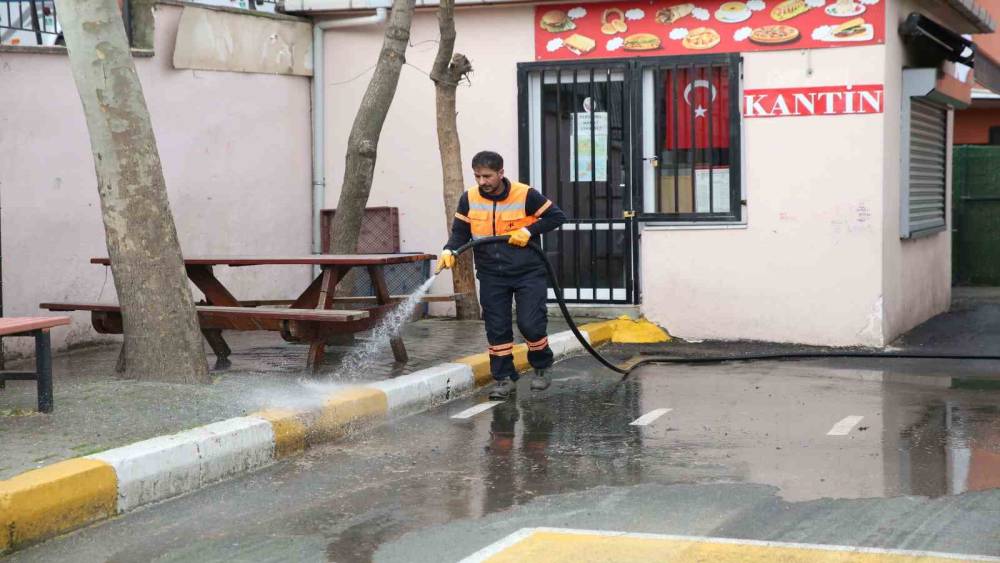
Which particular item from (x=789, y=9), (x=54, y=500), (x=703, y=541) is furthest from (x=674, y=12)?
(x=54, y=500)

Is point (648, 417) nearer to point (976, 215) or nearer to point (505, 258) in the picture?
point (505, 258)

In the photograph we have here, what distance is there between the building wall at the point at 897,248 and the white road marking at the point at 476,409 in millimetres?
4807

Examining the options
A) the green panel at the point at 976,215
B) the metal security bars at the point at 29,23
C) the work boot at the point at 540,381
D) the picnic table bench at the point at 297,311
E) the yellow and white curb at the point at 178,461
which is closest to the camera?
the yellow and white curb at the point at 178,461

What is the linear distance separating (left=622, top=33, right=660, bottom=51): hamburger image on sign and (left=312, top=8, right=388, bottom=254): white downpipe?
2690 millimetres

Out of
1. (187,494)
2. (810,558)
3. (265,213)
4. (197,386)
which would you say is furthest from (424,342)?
(810,558)

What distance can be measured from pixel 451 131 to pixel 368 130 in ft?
5.91

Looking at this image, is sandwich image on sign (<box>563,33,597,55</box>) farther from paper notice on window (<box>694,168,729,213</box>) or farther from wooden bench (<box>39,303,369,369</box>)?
wooden bench (<box>39,303,369,369</box>)

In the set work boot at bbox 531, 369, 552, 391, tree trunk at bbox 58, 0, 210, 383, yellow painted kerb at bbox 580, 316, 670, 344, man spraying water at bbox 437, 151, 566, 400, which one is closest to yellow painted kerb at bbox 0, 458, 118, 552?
tree trunk at bbox 58, 0, 210, 383

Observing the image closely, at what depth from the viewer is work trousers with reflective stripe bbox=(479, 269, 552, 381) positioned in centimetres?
916

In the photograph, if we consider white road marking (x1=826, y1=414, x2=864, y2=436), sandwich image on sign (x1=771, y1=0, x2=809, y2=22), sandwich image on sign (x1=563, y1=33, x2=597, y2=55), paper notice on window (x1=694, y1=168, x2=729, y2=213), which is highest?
sandwich image on sign (x1=771, y1=0, x2=809, y2=22)

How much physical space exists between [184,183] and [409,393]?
4.11 meters

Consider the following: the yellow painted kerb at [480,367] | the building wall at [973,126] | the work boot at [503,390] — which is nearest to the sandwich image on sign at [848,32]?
the yellow painted kerb at [480,367]

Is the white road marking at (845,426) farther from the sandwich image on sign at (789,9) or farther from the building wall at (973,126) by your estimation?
the building wall at (973,126)

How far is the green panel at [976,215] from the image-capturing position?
18312mm
